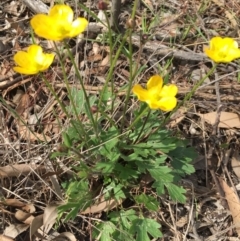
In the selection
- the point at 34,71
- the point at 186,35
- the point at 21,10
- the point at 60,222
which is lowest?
the point at 60,222

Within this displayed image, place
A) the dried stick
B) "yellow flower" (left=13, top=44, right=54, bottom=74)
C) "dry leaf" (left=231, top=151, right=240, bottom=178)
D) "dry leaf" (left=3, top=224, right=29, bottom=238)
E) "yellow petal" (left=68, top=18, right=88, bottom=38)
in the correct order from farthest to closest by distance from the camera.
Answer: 1. the dried stick
2. "dry leaf" (left=231, top=151, right=240, bottom=178)
3. "dry leaf" (left=3, top=224, right=29, bottom=238)
4. "yellow flower" (left=13, top=44, right=54, bottom=74)
5. "yellow petal" (left=68, top=18, right=88, bottom=38)

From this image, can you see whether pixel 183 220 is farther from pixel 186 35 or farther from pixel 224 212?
pixel 186 35

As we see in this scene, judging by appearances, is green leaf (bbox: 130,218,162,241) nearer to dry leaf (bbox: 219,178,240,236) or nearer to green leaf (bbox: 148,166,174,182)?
green leaf (bbox: 148,166,174,182)

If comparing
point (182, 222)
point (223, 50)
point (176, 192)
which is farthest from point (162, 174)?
point (223, 50)

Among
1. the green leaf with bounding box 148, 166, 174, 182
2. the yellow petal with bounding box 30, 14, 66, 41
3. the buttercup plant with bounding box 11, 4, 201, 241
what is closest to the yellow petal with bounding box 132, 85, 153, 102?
the buttercup plant with bounding box 11, 4, 201, 241

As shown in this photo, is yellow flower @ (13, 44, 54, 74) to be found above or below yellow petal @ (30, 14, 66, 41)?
below

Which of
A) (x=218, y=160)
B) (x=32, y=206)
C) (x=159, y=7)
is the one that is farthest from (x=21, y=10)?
(x=218, y=160)
